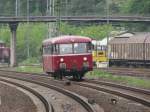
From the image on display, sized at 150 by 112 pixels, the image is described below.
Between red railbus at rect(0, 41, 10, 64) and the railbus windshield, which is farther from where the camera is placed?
red railbus at rect(0, 41, 10, 64)

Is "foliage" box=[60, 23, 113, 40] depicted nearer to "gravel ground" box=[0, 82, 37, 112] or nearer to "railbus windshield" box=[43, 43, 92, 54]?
"railbus windshield" box=[43, 43, 92, 54]

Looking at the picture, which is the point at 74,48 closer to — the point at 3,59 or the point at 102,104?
the point at 102,104

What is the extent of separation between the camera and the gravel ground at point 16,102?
20844 mm

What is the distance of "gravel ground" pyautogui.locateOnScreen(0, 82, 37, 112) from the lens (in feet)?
68.4

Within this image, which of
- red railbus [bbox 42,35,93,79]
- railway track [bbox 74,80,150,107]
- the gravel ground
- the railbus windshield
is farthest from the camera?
the railbus windshield

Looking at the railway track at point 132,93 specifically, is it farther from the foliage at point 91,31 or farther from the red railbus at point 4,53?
the foliage at point 91,31

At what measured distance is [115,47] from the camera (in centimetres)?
7050

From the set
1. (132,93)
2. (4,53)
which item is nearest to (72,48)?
(132,93)

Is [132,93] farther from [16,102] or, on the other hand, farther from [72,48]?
[72,48]

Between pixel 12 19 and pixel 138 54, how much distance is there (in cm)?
3660

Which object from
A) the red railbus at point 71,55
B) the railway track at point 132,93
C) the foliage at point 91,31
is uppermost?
the foliage at point 91,31

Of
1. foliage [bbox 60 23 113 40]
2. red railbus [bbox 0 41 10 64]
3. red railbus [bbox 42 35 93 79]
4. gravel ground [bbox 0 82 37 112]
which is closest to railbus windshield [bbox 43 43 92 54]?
red railbus [bbox 42 35 93 79]

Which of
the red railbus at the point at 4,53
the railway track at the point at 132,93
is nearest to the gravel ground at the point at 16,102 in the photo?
the railway track at the point at 132,93

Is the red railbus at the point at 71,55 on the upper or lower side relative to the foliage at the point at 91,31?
lower
